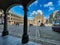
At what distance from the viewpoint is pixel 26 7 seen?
5.95 metres

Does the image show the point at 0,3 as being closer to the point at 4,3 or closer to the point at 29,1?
the point at 4,3

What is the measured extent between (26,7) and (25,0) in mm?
336

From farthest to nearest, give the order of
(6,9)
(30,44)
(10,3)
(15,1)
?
(6,9) < (10,3) < (15,1) < (30,44)

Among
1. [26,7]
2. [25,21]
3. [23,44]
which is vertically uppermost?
[26,7]

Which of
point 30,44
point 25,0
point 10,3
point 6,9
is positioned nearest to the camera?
point 30,44

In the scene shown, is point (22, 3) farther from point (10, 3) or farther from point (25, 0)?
point (10, 3)

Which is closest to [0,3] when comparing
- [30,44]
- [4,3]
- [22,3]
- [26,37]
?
[4,3]

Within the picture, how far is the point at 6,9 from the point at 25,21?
225 centimetres

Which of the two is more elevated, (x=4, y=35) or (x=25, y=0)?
(x=25, y=0)

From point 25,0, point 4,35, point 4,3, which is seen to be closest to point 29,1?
point 25,0

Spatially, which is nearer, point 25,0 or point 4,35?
point 25,0

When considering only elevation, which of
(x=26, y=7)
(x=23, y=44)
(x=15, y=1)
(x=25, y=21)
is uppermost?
(x=15, y=1)

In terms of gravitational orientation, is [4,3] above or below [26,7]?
above

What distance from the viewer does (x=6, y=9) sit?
774cm
